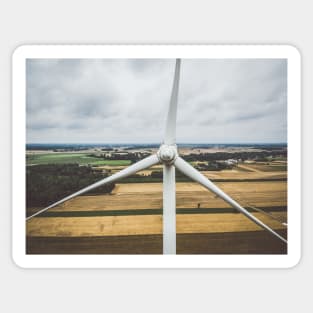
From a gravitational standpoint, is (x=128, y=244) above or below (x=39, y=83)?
below

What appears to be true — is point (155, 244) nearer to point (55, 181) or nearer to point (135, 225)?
point (135, 225)

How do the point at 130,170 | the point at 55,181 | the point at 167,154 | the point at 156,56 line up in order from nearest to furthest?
the point at 167,154
the point at 130,170
the point at 156,56
the point at 55,181

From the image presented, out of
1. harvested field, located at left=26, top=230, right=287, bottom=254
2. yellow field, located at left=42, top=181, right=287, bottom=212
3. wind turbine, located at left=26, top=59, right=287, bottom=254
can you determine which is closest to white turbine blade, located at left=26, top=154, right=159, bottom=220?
wind turbine, located at left=26, top=59, right=287, bottom=254

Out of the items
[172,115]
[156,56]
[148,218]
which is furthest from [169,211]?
[156,56]
